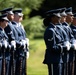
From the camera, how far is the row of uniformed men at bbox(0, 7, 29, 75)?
50.5 ft

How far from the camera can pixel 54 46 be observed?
15.2m

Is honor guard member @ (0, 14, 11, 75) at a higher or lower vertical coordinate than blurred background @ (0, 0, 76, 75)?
lower

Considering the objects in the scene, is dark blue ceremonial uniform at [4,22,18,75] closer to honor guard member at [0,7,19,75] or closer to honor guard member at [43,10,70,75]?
honor guard member at [0,7,19,75]

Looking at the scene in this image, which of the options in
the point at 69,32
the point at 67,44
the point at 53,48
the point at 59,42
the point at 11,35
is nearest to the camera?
the point at 53,48

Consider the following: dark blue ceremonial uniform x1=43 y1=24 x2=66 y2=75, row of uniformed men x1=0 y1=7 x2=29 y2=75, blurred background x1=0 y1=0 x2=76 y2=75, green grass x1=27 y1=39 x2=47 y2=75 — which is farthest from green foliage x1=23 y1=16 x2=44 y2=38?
dark blue ceremonial uniform x1=43 y1=24 x2=66 y2=75

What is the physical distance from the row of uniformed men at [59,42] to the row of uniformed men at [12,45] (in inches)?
32.7

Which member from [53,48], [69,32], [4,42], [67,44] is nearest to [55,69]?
[53,48]

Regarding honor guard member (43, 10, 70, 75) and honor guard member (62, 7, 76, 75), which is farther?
honor guard member (62, 7, 76, 75)

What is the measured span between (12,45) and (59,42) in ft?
3.66

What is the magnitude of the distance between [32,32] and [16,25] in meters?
7.85

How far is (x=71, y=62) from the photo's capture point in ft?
52.7

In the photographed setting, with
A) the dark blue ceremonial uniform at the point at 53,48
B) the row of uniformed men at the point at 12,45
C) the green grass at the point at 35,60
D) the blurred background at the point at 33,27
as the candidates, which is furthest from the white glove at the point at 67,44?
the green grass at the point at 35,60

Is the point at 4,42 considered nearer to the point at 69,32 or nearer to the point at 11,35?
the point at 11,35

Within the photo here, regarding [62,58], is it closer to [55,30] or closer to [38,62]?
[55,30]
